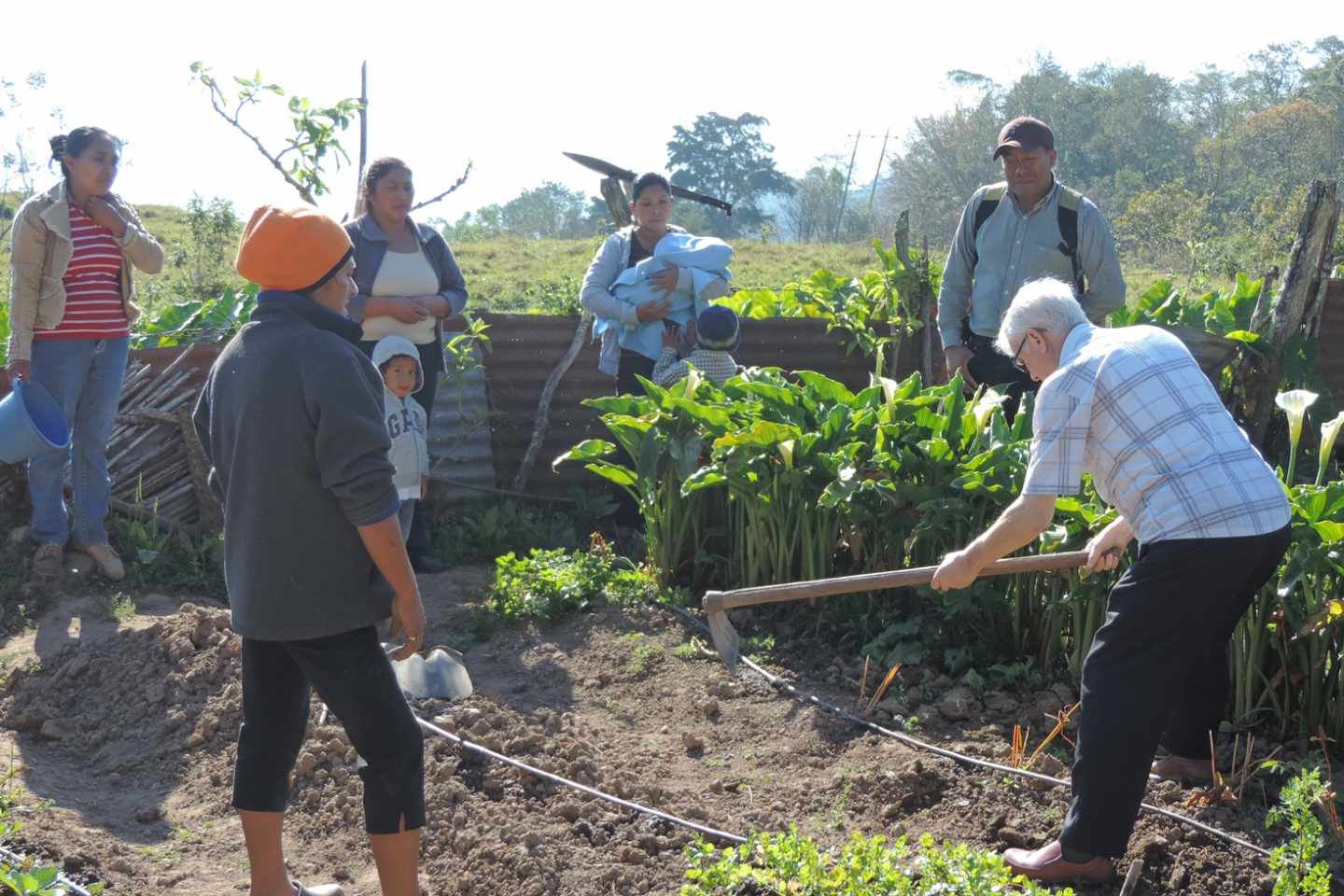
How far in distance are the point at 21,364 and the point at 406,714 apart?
3537 mm

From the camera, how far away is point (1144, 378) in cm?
321

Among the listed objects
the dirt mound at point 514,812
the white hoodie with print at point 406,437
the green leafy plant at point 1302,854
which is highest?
the white hoodie with print at point 406,437

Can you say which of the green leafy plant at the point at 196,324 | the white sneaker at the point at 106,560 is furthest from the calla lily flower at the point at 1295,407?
the green leafy plant at the point at 196,324

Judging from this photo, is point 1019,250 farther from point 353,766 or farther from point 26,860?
point 26,860

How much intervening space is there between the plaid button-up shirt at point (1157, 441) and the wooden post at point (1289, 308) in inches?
138

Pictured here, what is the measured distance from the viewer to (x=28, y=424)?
5609mm

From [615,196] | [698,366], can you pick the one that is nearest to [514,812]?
[698,366]

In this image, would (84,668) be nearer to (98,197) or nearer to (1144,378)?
(98,197)

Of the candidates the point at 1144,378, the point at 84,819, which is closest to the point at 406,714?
the point at 84,819

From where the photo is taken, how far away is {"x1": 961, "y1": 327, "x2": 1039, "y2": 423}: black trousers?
228 inches

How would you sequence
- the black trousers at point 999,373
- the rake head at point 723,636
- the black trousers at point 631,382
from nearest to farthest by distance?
the rake head at point 723,636 < the black trousers at point 999,373 < the black trousers at point 631,382

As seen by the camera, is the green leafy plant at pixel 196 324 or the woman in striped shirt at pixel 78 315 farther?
the green leafy plant at pixel 196 324

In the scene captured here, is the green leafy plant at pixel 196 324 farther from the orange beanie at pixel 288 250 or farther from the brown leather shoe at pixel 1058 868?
the brown leather shoe at pixel 1058 868

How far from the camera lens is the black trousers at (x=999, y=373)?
5.80 m
